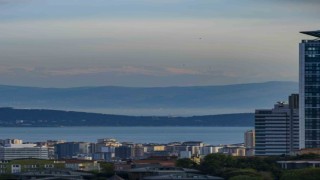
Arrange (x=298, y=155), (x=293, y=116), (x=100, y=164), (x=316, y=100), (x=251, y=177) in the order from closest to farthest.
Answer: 1. (x=251, y=177)
2. (x=298, y=155)
3. (x=100, y=164)
4. (x=316, y=100)
5. (x=293, y=116)

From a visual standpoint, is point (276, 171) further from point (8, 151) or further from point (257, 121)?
point (8, 151)

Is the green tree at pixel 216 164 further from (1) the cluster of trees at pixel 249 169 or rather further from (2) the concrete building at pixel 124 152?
(2) the concrete building at pixel 124 152

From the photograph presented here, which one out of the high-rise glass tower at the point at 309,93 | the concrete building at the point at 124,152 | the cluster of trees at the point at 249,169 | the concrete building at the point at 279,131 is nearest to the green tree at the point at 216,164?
the cluster of trees at the point at 249,169

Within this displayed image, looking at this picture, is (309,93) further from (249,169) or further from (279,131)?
(249,169)

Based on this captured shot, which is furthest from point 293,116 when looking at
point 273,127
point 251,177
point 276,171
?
point 251,177

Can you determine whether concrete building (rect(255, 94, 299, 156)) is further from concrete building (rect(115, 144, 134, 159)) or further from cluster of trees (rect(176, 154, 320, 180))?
concrete building (rect(115, 144, 134, 159))

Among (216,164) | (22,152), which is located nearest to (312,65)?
(216,164)
